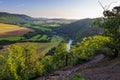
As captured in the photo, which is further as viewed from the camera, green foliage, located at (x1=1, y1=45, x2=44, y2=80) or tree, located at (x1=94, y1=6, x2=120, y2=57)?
green foliage, located at (x1=1, y1=45, x2=44, y2=80)

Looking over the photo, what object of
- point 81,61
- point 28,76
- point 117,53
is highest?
point 117,53

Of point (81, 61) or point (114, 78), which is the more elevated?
point (114, 78)

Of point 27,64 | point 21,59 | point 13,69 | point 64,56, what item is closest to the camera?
point 13,69

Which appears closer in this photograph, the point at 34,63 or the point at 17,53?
the point at 17,53

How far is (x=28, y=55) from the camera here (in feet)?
231

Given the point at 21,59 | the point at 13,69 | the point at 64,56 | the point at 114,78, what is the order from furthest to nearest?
the point at 64,56 → the point at 21,59 → the point at 13,69 → the point at 114,78

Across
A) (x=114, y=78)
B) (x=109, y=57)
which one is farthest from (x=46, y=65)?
(x=114, y=78)

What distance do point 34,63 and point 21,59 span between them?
29.9 feet

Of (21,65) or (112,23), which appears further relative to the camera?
(21,65)

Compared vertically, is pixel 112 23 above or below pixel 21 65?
above

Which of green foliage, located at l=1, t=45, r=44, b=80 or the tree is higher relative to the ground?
the tree

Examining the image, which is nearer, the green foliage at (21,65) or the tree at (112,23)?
the tree at (112,23)

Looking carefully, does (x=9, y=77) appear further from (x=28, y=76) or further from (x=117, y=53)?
(x=117, y=53)

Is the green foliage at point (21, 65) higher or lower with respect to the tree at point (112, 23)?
lower
